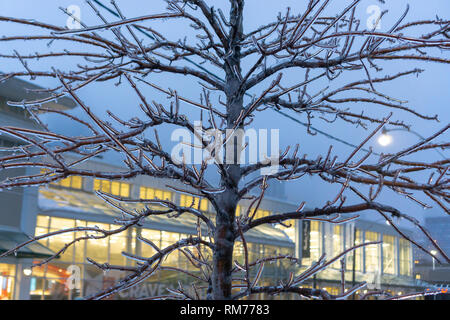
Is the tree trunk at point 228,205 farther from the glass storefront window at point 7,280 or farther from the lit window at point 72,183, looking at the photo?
the lit window at point 72,183

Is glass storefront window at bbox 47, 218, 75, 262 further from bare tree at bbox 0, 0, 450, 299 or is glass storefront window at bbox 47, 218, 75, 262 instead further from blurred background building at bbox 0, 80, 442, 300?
bare tree at bbox 0, 0, 450, 299

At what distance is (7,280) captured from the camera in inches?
773

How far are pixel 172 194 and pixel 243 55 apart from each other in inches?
1064

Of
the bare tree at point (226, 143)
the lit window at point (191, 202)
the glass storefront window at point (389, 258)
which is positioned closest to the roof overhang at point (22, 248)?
the lit window at point (191, 202)

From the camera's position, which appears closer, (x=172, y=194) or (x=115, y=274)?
(x=115, y=274)

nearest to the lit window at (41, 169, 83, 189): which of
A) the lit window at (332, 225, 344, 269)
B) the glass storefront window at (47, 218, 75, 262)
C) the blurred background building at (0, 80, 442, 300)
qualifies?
the blurred background building at (0, 80, 442, 300)

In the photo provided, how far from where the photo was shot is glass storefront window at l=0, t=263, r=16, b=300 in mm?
19391

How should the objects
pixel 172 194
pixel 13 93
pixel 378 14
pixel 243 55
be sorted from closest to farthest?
pixel 378 14, pixel 243 55, pixel 13 93, pixel 172 194

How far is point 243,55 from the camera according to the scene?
348 centimetres

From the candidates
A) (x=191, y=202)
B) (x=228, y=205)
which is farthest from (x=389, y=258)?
(x=228, y=205)

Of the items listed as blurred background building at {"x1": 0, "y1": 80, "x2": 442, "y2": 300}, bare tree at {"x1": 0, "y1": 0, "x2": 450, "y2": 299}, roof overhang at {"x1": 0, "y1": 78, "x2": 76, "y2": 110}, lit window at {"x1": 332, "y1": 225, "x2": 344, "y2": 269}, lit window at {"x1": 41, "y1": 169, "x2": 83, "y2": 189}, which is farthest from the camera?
lit window at {"x1": 332, "y1": 225, "x2": 344, "y2": 269}
